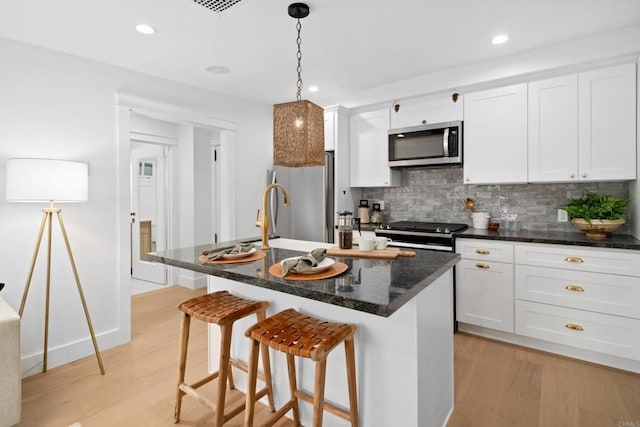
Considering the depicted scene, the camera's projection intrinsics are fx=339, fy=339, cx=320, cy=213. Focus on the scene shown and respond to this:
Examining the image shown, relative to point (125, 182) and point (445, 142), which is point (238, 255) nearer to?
point (125, 182)

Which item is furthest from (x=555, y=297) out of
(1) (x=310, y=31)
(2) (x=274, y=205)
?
(2) (x=274, y=205)

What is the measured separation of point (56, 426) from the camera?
1.96m

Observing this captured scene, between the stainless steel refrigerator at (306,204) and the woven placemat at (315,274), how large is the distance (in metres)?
2.21

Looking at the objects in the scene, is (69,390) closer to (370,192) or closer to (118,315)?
(118,315)

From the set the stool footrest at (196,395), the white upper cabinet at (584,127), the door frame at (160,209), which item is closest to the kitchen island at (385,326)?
the stool footrest at (196,395)

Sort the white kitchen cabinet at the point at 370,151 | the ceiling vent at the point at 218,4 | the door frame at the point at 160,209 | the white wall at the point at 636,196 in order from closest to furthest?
the ceiling vent at the point at 218,4, the white wall at the point at 636,196, the white kitchen cabinet at the point at 370,151, the door frame at the point at 160,209

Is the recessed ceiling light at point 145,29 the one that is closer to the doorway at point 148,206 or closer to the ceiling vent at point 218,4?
the ceiling vent at point 218,4

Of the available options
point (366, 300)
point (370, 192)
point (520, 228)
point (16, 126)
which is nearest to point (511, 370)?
point (520, 228)

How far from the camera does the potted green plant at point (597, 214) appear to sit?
8.68 ft

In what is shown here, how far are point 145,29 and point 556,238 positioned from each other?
11.4ft

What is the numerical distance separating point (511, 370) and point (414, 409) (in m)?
1.47

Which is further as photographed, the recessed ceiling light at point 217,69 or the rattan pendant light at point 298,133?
the recessed ceiling light at point 217,69

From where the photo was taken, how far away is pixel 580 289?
2.60 meters

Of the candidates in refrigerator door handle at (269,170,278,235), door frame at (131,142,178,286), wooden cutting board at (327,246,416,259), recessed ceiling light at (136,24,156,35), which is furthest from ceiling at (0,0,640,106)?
door frame at (131,142,178,286)
